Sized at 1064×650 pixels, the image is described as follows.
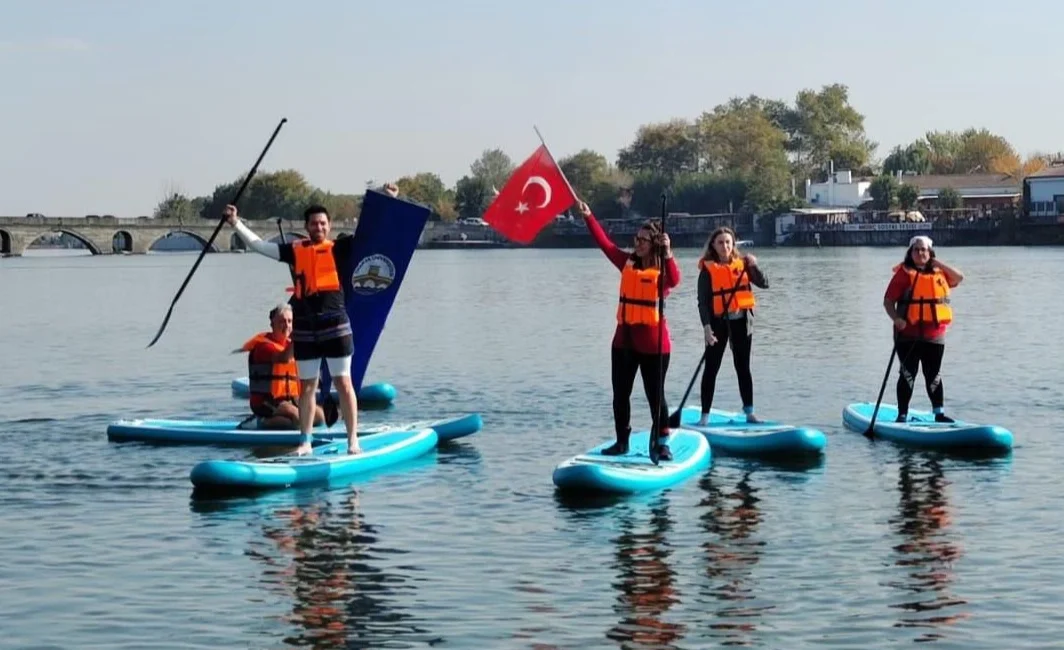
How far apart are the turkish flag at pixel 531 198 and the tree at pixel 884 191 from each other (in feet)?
502

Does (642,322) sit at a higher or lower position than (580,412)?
higher

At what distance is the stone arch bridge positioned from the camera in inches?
5615

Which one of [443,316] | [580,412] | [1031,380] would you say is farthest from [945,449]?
[443,316]

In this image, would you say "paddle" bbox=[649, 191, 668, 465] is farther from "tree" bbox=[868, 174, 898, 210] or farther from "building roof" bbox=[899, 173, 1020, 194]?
"building roof" bbox=[899, 173, 1020, 194]

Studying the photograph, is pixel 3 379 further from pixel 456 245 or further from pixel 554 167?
pixel 456 245

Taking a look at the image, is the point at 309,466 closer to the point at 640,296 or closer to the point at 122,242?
the point at 640,296

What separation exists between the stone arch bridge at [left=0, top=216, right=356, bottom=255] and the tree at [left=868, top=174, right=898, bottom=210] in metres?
50.7

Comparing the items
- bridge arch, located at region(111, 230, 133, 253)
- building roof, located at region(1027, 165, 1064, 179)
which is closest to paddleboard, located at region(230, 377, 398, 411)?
building roof, located at region(1027, 165, 1064, 179)

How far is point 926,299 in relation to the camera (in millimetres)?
18234

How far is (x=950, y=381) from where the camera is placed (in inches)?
1066

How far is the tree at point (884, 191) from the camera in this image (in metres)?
166

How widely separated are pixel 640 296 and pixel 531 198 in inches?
74.6

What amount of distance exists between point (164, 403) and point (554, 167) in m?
11.3

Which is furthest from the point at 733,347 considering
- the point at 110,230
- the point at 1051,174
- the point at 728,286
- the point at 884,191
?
the point at 884,191
